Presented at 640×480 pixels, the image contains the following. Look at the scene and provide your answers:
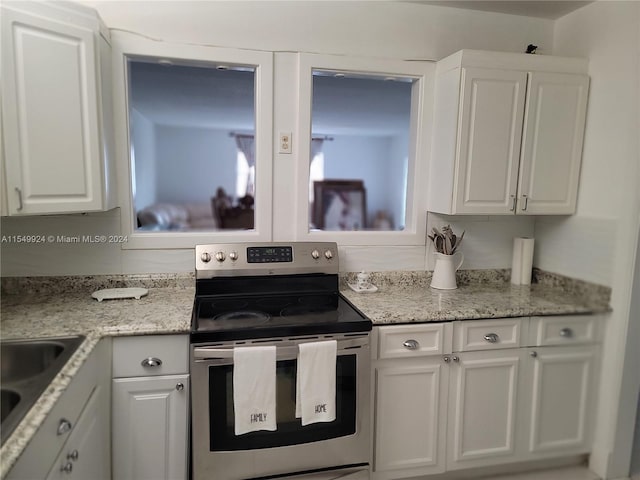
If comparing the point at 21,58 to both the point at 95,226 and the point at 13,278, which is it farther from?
the point at 13,278

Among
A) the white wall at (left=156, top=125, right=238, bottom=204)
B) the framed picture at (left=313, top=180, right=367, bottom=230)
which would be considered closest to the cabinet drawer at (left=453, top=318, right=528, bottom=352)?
the framed picture at (left=313, top=180, right=367, bottom=230)

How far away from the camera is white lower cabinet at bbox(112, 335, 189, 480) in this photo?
5.32 feet

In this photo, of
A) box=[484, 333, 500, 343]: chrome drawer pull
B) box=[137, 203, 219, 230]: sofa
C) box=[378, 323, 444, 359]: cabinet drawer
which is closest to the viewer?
box=[378, 323, 444, 359]: cabinet drawer

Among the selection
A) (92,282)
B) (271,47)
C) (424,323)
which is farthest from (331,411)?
(271,47)

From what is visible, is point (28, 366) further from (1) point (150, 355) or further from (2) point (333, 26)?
(2) point (333, 26)

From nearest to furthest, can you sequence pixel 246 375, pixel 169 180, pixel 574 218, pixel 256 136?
pixel 246 375 → pixel 256 136 → pixel 574 218 → pixel 169 180

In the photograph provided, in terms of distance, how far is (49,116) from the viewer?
1584 millimetres

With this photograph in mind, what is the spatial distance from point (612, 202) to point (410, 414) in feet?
4.54

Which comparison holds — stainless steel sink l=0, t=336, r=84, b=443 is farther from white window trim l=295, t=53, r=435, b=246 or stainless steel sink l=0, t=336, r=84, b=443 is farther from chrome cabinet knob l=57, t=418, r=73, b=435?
white window trim l=295, t=53, r=435, b=246

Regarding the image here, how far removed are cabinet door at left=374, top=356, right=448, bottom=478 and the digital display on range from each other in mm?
666

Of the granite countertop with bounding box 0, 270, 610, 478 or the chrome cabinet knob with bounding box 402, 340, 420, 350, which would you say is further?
the chrome cabinet knob with bounding box 402, 340, 420, 350

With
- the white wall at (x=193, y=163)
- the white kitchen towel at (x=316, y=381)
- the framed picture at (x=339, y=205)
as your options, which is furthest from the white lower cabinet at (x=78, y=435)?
the white wall at (x=193, y=163)

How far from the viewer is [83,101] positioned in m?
1.67

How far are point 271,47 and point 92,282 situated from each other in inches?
56.0
